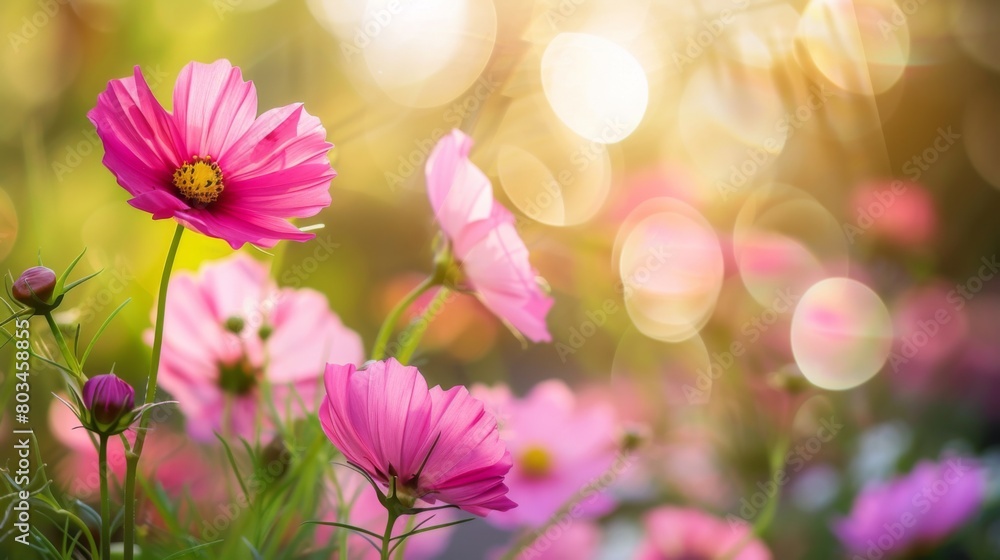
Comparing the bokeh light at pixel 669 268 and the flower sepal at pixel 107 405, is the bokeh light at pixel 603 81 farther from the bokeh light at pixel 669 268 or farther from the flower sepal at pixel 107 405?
the flower sepal at pixel 107 405

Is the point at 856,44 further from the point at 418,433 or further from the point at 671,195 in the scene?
the point at 418,433

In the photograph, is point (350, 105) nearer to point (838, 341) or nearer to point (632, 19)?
point (632, 19)

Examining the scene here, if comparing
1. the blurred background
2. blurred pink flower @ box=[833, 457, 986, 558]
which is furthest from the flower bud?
blurred pink flower @ box=[833, 457, 986, 558]

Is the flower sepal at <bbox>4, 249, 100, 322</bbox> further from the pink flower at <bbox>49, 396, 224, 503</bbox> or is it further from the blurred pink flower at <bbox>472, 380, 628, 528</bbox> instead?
the blurred pink flower at <bbox>472, 380, 628, 528</bbox>

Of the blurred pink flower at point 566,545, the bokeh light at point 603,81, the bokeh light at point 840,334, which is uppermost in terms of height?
the bokeh light at point 603,81

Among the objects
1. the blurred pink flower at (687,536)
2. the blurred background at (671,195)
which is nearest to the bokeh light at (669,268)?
the blurred background at (671,195)

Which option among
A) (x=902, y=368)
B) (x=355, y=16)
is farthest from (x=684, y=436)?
(x=355, y=16)

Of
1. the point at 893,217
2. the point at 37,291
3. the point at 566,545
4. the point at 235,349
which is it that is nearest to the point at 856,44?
the point at 893,217
